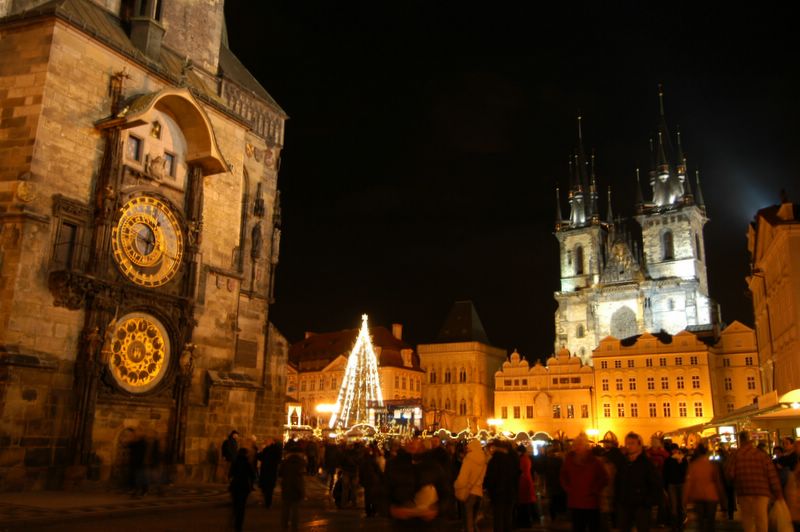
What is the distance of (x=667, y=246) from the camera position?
78.4 meters

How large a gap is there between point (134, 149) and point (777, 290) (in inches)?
1075

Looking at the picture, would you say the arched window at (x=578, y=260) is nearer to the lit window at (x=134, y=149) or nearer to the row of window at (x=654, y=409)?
the row of window at (x=654, y=409)

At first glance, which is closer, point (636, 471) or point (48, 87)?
point (636, 471)

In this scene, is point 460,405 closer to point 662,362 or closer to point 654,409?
point 654,409

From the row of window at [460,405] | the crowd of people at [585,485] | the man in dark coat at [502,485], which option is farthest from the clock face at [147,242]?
the row of window at [460,405]

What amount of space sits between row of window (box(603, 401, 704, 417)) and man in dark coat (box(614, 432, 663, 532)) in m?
56.3

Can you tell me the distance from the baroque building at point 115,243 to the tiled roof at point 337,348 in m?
51.8

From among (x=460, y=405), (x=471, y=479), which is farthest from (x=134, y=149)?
(x=460, y=405)

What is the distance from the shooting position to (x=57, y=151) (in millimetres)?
16641

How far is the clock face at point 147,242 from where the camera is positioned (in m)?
18.0

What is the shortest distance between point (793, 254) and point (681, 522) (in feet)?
62.5

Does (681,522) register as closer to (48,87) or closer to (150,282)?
(150,282)

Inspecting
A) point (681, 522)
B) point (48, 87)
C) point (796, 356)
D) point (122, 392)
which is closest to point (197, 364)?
point (122, 392)

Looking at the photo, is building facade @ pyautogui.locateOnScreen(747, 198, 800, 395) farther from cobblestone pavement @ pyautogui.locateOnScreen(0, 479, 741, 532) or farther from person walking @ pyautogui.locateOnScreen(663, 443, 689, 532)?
person walking @ pyautogui.locateOnScreen(663, 443, 689, 532)
